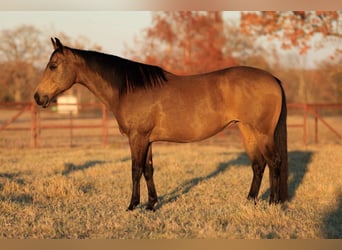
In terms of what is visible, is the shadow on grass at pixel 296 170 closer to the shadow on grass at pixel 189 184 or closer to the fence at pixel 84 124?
the shadow on grass at pixel 189 184

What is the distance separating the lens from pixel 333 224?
470cm

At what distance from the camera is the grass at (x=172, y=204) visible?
14.2 ft

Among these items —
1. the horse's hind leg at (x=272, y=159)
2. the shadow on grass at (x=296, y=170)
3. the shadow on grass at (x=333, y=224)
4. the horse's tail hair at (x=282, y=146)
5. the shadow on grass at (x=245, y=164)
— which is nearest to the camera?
the shadow on grass at (x=333, y=224)

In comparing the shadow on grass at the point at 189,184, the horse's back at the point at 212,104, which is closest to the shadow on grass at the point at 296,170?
the shadow on grass at the point at 189,184

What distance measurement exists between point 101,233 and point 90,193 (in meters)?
2.25

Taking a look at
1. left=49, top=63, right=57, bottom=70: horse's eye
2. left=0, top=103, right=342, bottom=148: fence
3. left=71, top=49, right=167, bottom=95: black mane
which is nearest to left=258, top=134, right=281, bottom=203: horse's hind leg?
left=71, top=49, right=167, bottom=95: black mane

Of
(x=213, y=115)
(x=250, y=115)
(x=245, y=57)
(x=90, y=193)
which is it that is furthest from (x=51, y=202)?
(x=245, y=57)

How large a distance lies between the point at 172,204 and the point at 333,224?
6.89 ft

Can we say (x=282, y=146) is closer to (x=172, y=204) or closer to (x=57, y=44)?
(x=172, y=204)

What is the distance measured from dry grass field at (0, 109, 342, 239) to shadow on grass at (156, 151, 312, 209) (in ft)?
0.06

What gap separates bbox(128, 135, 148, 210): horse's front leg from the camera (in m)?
5.36

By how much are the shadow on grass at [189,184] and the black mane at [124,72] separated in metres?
1.71

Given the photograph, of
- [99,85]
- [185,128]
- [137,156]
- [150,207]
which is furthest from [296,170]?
[99,85]

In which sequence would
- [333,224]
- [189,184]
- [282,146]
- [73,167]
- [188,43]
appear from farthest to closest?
[188,43] < [73,167] < [189,184] < [282,146] < [333,224]
